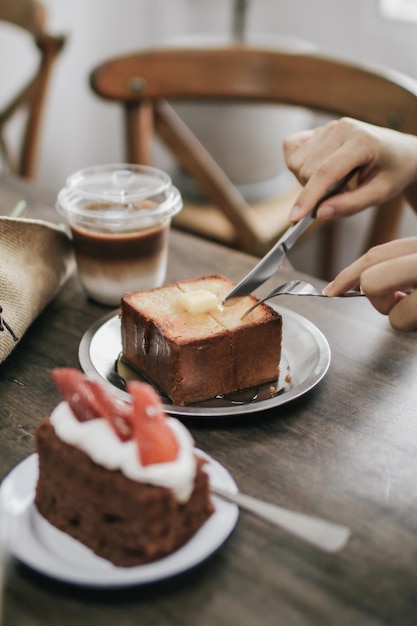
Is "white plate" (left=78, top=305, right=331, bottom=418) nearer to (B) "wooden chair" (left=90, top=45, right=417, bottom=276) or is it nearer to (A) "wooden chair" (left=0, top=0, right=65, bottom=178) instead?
(B) "wooden chair" (left=90, top=45, right=417, bottom=276)

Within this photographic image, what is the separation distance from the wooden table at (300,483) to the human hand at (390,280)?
0.12m

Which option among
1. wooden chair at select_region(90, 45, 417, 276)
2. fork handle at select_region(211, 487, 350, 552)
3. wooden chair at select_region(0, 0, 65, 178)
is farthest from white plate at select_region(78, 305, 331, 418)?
wooden chair at select_region(0, 0, 65, 178)

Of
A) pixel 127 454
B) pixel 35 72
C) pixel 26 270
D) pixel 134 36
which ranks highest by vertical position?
pixel 127 454

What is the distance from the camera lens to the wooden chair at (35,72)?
206 centimetres

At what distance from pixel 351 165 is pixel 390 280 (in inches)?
12.5

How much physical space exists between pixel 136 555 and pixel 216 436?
0.23m

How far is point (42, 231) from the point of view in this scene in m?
1.15

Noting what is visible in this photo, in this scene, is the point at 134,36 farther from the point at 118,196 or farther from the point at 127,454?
the point at 127,454

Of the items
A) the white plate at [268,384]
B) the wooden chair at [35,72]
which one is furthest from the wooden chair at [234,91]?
the white plate at [268,384]

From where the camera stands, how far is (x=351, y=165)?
1.11m

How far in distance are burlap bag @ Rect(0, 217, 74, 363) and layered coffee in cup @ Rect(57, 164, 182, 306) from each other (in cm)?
4

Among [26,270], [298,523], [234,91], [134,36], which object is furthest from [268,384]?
[134,36]

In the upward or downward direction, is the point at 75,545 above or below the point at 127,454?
below

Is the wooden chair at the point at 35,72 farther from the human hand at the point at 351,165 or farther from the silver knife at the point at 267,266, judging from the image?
the silver knife at the point at 267,266
